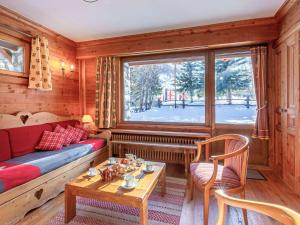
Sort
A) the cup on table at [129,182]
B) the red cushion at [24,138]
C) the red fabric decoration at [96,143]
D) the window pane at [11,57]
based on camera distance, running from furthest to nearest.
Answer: the red fabric decoration at [96,143] < the window pane at [11,57] < the red cushion at [24,138] < the cup on table at [129,182]

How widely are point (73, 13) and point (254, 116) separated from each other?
10.5ft

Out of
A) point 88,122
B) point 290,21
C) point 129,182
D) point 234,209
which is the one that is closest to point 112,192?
point 129,182

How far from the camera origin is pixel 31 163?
2.04 m

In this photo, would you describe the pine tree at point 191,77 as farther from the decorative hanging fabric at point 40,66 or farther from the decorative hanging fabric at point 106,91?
the decorative hanging fabric at point 40,66

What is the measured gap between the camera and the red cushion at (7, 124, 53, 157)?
2.38 meters

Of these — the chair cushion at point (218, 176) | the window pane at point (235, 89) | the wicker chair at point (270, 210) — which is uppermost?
the window pane at point (235, 89)

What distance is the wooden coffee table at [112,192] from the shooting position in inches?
58.6

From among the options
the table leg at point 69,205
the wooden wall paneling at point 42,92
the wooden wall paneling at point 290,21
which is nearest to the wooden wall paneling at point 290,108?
the wooden wall paneling at point 290,21

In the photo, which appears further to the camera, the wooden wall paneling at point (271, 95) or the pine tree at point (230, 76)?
the pine tree at point (230, 76)

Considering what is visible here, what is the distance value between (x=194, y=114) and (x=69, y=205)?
2.43m

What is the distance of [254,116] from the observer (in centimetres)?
306

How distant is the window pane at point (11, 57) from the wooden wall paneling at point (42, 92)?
5.3 inches

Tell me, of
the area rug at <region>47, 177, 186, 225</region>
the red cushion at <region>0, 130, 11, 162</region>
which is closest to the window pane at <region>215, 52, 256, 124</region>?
the area rug at <region>47, 177, 186, 225</region>

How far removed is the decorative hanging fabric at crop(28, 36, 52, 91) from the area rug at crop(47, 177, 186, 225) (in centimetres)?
185
